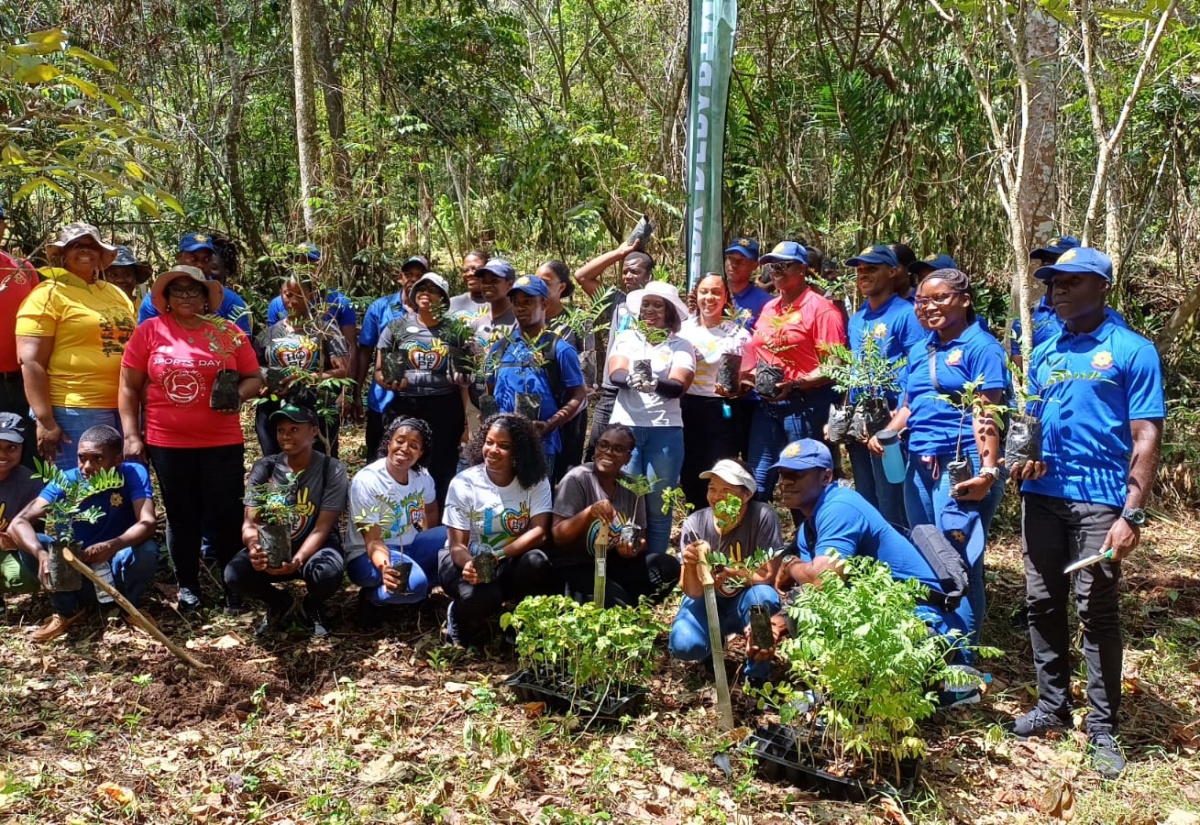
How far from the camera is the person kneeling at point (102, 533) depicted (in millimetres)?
4883

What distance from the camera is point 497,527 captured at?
5.00 meters

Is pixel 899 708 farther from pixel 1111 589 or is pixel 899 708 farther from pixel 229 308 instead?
pixel 229 308

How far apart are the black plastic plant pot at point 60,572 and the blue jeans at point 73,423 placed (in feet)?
2.47

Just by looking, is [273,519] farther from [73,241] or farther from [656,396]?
[656,396]

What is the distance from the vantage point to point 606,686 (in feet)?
13.9

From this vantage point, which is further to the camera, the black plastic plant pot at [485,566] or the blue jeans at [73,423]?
the blue jeans at [73,423]

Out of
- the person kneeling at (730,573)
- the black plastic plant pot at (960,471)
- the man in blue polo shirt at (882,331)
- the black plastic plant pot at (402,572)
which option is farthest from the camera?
the man in blue polo shirt at (882,331)

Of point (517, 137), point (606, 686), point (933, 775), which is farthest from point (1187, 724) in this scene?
point (517, 137)

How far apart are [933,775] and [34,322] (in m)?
4.89

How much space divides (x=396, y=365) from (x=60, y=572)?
2.05 metres

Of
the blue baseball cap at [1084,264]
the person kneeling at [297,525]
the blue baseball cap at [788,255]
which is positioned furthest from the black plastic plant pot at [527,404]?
the blue baseball cap at [1084,264]

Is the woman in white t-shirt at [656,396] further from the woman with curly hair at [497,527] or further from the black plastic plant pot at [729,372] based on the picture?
the woman with curly hair at [497,527]

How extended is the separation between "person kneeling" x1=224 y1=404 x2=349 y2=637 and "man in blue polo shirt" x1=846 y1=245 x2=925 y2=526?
284cm

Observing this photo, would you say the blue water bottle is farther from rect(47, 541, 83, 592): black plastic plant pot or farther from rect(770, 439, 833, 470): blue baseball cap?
rect(47, 541, 83, 592): black plastic plant pot
